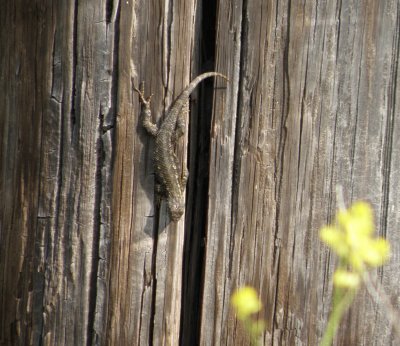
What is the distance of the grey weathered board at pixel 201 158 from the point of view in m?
2.89

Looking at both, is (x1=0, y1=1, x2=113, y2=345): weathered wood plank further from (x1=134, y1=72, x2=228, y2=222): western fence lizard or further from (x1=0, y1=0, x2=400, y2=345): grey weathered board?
(x1=134, y1=72, x2=228, y2=222): western fence lizard

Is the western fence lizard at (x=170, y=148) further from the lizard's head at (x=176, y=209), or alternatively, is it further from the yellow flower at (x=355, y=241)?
the yellow flower at (x=355, y=241)

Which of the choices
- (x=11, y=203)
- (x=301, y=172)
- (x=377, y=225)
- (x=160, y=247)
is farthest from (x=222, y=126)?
(x=11, y=203)

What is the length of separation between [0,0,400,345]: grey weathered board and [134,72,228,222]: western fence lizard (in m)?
0.05

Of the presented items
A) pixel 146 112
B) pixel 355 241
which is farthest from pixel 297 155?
pixel 355 241

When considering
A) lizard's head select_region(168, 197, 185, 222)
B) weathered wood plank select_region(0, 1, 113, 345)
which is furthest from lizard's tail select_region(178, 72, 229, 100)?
A: lizard's head select_region(168, 197, 185, 222)

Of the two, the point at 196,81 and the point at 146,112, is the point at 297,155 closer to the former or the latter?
the point at 196,81

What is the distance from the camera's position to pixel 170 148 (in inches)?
117

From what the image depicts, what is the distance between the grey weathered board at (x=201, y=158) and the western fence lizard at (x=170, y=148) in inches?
1.9

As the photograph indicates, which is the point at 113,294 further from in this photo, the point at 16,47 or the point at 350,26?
the point at 350,26

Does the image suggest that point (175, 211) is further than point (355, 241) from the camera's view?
Yes

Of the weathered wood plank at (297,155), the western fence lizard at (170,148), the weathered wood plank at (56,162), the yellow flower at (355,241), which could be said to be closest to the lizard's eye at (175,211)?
the western fence lizard at (170,148)

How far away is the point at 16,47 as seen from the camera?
3.03 meters

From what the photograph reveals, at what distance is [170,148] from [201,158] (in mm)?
174
